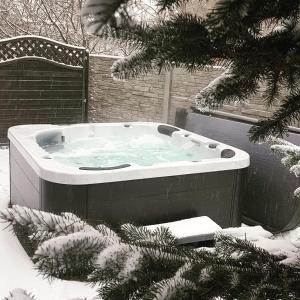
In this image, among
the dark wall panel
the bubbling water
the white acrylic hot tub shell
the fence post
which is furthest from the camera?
the fence post

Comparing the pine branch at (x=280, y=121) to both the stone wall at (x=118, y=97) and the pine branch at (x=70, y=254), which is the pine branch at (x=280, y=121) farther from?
the stone wall at (x=118, y=97)

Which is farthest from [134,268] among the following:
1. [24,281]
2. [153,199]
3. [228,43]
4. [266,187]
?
[266,187]

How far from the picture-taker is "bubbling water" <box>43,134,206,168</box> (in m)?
4.57

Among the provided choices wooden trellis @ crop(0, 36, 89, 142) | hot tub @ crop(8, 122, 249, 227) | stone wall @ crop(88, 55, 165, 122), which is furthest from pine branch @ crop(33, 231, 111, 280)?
wooden trellis @ crop(0, 36, 89, 142)

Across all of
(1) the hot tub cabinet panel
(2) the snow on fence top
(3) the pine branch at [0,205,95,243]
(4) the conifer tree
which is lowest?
(1) the hot tub cabinet panel

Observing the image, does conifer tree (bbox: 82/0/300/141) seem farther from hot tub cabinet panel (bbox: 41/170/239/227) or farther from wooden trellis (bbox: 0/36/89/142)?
wooden trellis (bbox: 0/36/89/142)

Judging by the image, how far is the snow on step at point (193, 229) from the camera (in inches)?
119

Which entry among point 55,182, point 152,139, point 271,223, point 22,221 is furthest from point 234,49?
point 152,139

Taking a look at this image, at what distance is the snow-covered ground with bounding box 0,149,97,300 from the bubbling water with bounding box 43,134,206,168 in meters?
1.38

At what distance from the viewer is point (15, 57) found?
677cm

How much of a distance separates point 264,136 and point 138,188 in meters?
2.31

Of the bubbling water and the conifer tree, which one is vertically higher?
the conifer tree

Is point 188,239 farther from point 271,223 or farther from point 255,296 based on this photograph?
point 255,296

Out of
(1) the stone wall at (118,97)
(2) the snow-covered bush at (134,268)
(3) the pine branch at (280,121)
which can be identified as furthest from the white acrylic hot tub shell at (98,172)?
(1) the stone wall at (118,97)
